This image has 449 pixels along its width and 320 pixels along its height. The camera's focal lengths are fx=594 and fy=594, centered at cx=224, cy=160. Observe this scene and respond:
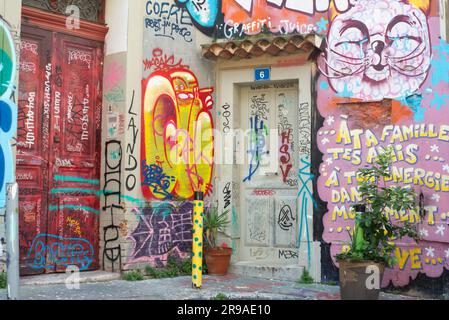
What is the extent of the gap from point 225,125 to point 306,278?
111 inches

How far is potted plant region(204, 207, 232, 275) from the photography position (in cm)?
917

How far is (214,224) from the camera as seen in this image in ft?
30.8

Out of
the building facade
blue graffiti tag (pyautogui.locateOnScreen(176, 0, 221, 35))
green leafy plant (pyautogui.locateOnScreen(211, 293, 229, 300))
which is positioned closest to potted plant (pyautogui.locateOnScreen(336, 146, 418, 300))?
the building facade

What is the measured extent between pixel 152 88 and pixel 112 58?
0.73 m

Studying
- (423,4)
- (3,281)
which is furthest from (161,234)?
(423,4)

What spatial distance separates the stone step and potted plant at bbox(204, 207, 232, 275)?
0.68 feet

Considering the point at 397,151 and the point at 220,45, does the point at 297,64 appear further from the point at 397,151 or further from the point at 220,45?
the point at 397,151

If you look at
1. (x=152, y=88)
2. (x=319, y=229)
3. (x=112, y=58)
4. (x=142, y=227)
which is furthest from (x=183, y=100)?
(x=319, y=229)

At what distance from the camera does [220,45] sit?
941cm

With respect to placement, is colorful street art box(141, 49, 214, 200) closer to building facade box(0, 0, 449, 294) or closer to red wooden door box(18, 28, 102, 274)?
building facade box(0, 0, 449, 294)

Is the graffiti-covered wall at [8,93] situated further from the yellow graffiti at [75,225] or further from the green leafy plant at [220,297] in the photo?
the green leafy plant at [220,297]

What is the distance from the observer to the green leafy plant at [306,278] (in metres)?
8.77

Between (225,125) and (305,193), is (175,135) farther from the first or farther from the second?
(305,193)

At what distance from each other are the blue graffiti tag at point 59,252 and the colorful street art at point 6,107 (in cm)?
105
